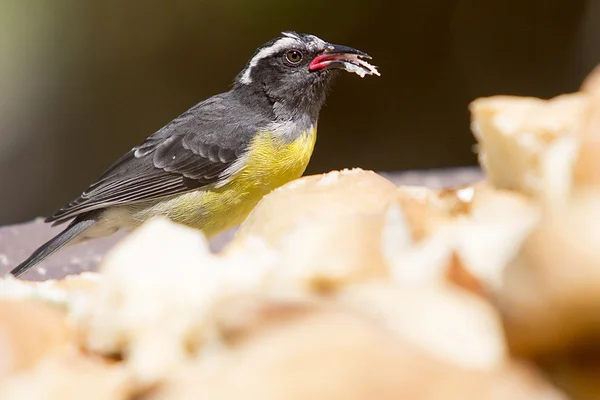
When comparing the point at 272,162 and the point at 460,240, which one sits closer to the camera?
the point at 460,240

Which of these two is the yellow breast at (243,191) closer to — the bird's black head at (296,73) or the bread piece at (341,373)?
the bird's black head at (296,73)

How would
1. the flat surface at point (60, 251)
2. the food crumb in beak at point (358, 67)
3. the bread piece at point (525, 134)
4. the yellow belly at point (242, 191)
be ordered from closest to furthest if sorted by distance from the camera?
the bread piece at point (525, 134), the flat surface at point (60, 251), the yellow belly at point (242, 191), the food crumb in beak at point (358, 67)

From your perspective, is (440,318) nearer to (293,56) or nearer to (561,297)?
(561,297)

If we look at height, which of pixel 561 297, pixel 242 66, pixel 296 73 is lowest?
pixel 242 66

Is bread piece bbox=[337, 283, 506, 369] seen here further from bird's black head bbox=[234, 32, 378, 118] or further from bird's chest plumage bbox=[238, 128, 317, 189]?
bird's black head bbox=[234, 32, 378, 118]

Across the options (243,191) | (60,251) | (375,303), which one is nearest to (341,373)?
(375,303)

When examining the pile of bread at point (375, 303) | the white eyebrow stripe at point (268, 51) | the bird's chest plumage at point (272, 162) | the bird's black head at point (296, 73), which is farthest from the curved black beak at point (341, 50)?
the pile of bread at point (375, 303)
